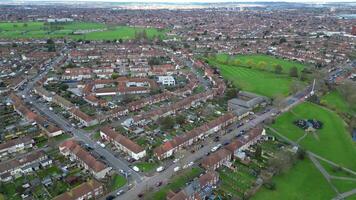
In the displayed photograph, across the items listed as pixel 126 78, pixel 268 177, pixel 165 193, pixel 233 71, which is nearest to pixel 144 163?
pixel 165 193

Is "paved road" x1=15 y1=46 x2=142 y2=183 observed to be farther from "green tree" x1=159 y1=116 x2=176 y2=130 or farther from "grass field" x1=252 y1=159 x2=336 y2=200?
"grass field" x1=252 y1=159 x2=336 y2=200

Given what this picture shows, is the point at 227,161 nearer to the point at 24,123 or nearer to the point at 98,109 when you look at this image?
the point at 98,109

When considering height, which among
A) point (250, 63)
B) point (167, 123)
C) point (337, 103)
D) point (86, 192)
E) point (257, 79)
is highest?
point (250, 63)

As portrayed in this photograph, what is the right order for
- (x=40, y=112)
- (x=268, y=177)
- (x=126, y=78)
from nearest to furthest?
(x=268, y=177) < (x=40, y=112) < (x=126, y=78)

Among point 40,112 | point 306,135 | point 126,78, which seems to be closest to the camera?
point 306,135

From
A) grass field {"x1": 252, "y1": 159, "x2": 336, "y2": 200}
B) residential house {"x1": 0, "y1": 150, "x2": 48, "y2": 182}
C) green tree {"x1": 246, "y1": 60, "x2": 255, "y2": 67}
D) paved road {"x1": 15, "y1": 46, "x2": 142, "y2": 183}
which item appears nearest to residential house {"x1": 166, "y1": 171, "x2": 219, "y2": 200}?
grass field {"x1": 252, "y1": 159, "x2": 336, "y2": 200}

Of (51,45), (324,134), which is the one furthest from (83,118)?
(51,45)

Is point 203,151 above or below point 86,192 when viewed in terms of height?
below

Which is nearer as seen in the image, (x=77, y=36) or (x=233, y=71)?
(x=233, y=71)

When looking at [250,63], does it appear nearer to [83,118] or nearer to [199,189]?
[83,118]
